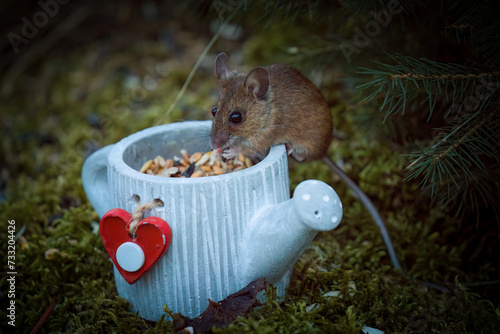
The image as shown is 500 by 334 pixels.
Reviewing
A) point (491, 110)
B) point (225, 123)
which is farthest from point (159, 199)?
point (491, 110)

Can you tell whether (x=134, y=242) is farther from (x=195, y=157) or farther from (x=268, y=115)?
(x=268, y=115)

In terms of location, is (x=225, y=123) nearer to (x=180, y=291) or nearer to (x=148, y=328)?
(x=180, y=291)

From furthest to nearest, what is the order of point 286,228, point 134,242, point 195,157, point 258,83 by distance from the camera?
point 195,157
point 258,83
point 134,242
point 286,228

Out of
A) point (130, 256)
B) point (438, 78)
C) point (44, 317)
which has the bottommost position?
point (44, 317)

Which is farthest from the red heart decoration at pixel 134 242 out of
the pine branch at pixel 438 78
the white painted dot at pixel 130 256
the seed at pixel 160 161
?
the pine branch at pixel 438 78

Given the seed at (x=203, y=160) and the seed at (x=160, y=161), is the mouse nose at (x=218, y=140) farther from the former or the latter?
the seed at (x=160, y=161)

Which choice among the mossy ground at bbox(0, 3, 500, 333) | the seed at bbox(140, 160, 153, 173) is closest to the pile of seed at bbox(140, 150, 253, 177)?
the seed at bbox(140, 160, 153, 173)

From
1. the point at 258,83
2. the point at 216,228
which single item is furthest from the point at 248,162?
the point at 216,228
